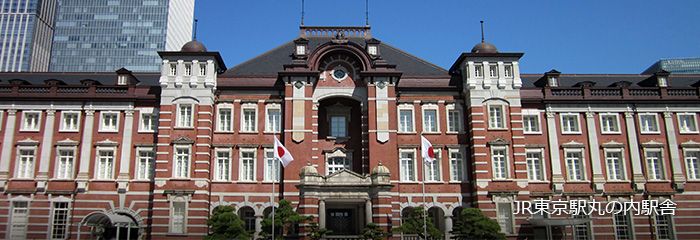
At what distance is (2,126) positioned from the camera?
33.8 meters

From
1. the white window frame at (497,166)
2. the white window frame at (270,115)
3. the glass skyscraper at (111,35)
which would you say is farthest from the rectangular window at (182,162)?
the glass skyscraper at (111,35)

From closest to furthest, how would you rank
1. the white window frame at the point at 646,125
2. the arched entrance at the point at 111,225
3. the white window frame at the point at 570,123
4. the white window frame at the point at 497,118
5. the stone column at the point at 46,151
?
the arched entrance at the point at 111,225
the stone column at the point at 46,151
the white window frame at the point at 497,118
the white window frame at the point at 570,123
the white window frame at the point at 646,125

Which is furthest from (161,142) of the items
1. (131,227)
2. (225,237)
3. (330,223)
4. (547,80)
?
(547,80)

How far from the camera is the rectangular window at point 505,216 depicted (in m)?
32.2

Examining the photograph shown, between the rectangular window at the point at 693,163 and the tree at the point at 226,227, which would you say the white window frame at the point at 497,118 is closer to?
the rectangular window at the point at 693,163

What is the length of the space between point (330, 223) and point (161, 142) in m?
11.2

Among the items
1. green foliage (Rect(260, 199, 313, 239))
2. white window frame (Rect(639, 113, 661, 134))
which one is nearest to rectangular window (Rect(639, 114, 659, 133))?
white window frame (Rect(639, 113, 661, 134))

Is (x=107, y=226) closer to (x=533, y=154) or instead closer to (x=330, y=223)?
(x=330, y=223)

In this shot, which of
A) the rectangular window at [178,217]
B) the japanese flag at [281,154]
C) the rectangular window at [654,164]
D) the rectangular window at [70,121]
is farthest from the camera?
the rectangular window at [654,164]

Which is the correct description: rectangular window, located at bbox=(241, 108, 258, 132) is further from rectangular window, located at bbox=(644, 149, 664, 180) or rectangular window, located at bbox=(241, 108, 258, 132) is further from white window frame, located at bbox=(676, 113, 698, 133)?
white window frame, located at bbox=(676, 113, 698, 133)

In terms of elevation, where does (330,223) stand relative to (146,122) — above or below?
below

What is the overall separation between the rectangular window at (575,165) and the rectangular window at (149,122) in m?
25.9

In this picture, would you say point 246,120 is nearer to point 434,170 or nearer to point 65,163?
point 65,163

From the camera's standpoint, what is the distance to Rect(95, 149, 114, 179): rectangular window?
33.2 metres
